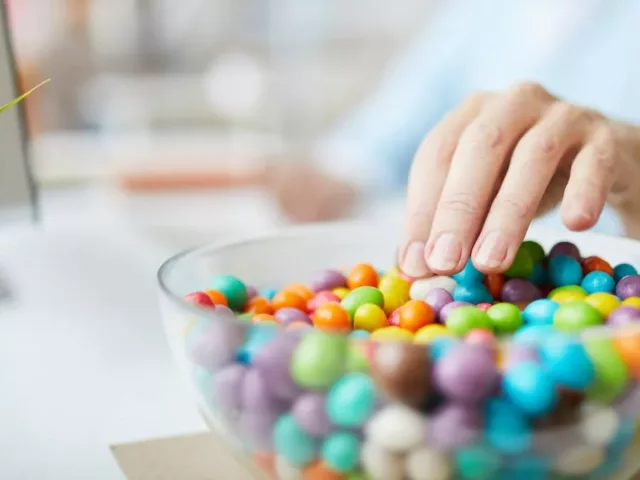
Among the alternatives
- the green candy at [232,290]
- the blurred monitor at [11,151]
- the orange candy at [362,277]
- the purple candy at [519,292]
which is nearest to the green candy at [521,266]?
the purple candy at [519,292]

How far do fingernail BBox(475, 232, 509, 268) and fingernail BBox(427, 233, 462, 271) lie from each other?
2 cm

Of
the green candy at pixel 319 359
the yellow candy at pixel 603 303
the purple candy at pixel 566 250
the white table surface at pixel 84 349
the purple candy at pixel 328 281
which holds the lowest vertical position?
the white table surface at pixel 84 349

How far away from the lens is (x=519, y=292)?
58cm

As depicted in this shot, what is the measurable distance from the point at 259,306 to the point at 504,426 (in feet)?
0.90

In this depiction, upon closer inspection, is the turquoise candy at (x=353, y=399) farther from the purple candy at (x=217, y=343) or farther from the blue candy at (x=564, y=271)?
the blue candy at (x=564, y=271)

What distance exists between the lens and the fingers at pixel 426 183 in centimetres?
59

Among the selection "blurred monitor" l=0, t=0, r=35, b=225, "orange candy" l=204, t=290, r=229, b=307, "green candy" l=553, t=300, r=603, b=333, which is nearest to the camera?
"green candy" l=553, t=300, r=603, b=333

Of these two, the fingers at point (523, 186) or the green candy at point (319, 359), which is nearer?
the green candy at point (319, 359)

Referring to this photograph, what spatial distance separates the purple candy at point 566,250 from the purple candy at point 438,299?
133 millimetres

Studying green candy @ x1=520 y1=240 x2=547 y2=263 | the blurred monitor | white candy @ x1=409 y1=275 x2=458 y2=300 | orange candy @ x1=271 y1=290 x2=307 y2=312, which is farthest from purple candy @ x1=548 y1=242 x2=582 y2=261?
the blurred monitor

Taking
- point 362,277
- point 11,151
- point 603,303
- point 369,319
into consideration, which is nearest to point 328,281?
point 362,277

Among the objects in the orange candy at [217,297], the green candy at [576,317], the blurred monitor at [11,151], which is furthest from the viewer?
the blurred monitor at [11,151]

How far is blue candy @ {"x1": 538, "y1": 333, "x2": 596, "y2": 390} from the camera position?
342mm

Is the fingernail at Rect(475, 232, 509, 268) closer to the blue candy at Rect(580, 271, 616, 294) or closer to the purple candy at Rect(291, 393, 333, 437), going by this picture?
the blue candy at Rect(580, 271, 616, 294)
